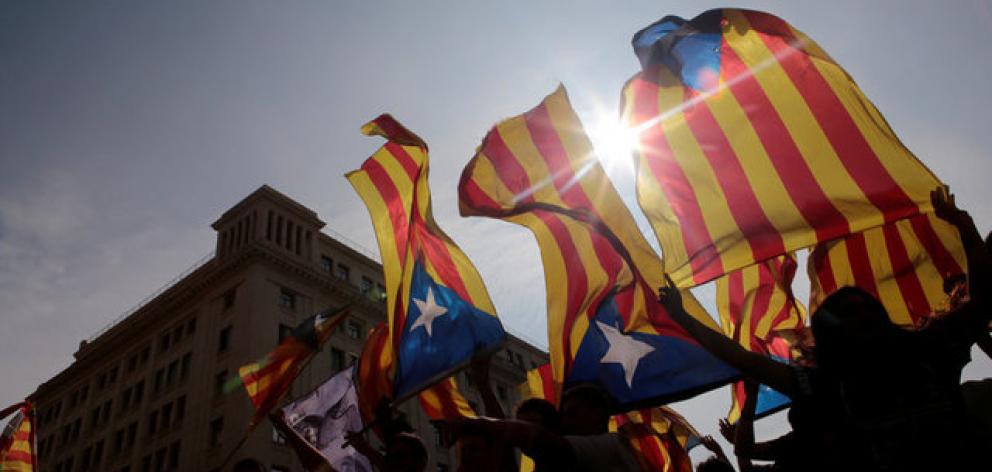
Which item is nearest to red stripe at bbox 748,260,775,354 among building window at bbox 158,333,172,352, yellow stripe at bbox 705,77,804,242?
yellow stripe at bbox 705,77,804,242

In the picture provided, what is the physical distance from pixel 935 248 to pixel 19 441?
11.7 metres

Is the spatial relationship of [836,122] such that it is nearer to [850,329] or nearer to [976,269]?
[976,269]

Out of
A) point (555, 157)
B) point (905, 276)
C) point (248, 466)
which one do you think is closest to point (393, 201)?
point (555, 157)

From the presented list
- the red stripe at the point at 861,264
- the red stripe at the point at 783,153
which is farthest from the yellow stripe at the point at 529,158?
the red stripe at the point at 861,264

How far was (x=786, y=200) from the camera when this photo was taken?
401 cm

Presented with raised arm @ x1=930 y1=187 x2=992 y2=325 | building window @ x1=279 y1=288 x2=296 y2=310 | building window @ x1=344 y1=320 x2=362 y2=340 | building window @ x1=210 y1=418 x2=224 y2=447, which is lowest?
raised arm @ x1=930 y1=187 x2=992 y2=325

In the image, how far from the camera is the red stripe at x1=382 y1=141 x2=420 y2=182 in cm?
674

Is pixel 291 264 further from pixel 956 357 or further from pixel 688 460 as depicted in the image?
pixel 956 357

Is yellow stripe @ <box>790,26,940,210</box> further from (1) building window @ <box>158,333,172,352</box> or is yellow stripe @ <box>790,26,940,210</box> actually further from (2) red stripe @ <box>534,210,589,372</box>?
(1) building window @ <box>158,333,172,352</box>

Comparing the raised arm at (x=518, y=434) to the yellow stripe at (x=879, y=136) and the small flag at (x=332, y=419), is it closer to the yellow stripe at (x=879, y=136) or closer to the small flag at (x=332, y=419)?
the yellow stripe at (x=879, y=136)

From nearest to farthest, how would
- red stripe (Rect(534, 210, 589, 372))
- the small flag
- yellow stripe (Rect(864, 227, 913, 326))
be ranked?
1. yellow stripe (Rect(864, 227, 913, 326))
2. red stripe (Rect(534, 210, 589, 372))
3. the small flag

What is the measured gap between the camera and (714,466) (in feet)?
15.7

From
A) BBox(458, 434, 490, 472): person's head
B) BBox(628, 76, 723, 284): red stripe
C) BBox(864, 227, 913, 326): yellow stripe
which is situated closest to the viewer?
BBox(458, 434, 490, 472): person's head

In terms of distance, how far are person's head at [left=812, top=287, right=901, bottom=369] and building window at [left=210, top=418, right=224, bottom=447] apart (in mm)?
30435
